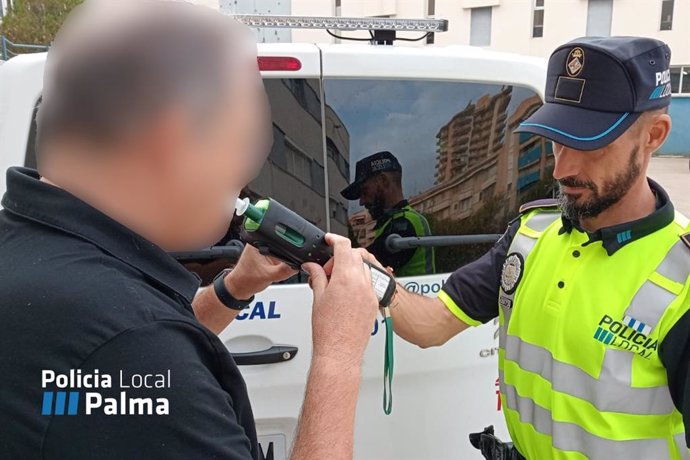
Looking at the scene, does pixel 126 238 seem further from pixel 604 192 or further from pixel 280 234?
pixel 604 192

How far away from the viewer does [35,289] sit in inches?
29.4

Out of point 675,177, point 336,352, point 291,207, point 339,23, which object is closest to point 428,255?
point 291,207

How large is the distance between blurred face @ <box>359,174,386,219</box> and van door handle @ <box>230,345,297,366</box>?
20.2 inches

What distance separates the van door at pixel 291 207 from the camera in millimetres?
1841

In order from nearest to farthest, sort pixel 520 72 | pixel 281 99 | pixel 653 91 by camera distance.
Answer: pixel 653 91
pixel 281 99
pixel 520 72

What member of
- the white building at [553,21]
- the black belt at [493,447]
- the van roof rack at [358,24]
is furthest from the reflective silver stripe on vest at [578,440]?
the white building at [553,21]

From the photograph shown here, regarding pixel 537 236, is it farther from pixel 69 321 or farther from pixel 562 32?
pixel 562 32

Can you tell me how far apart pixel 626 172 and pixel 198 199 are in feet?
3.73

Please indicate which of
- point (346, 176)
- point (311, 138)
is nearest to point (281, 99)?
point (311, 138)

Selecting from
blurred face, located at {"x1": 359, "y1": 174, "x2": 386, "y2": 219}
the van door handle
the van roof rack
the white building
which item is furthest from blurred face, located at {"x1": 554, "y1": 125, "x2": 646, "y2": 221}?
the white building

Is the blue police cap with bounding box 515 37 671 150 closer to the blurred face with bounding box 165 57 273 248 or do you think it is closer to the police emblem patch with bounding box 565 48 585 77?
the police emblem patch with bounding box 565 48 585 77

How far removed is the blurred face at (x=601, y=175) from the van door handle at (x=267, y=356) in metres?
0.94

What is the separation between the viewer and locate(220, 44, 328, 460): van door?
6.04 ft

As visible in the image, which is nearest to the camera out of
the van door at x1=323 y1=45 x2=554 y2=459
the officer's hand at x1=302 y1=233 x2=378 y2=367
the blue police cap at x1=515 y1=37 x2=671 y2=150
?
the officer's hand at x1=302 y1=233 x2=378 y2=367
